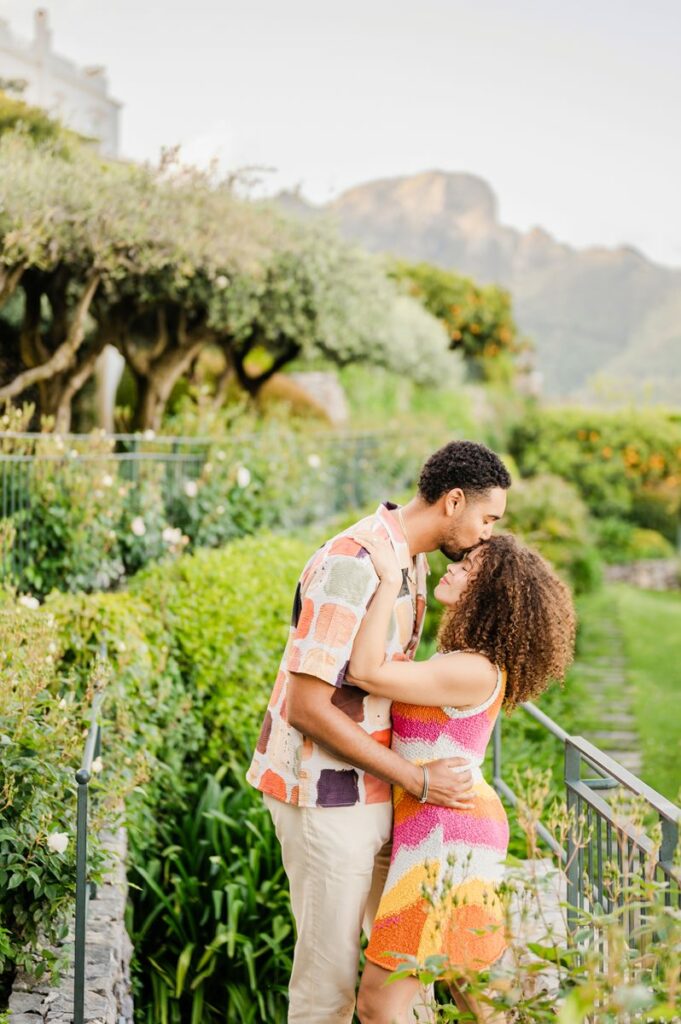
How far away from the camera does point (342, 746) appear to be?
7.86 feet

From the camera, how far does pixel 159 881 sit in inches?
181

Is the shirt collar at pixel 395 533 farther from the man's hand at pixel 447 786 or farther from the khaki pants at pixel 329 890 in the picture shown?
the khaki pants at pixel 329 890

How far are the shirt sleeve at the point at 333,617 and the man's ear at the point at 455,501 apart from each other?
0.28 meters

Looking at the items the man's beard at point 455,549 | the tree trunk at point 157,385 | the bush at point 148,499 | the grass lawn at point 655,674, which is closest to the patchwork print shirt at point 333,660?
the man's beard at point 455,549

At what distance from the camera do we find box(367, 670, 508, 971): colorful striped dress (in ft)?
7.84

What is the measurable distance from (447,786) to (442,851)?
0.50 feet

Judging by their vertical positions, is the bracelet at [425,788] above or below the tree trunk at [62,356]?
below

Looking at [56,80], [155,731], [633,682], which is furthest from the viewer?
[56,80]

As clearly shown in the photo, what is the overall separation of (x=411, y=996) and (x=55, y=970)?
114 centimetres

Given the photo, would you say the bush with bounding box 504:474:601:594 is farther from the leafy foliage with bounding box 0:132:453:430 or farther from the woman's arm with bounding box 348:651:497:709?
the woman's arm with bounding box 348:651:497:709

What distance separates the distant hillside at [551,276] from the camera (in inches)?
2692

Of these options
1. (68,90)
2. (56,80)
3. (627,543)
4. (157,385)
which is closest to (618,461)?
(627,543)

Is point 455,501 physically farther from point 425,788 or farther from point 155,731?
point 155,731

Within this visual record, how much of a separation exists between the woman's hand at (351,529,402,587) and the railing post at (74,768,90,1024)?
3.35 feet
